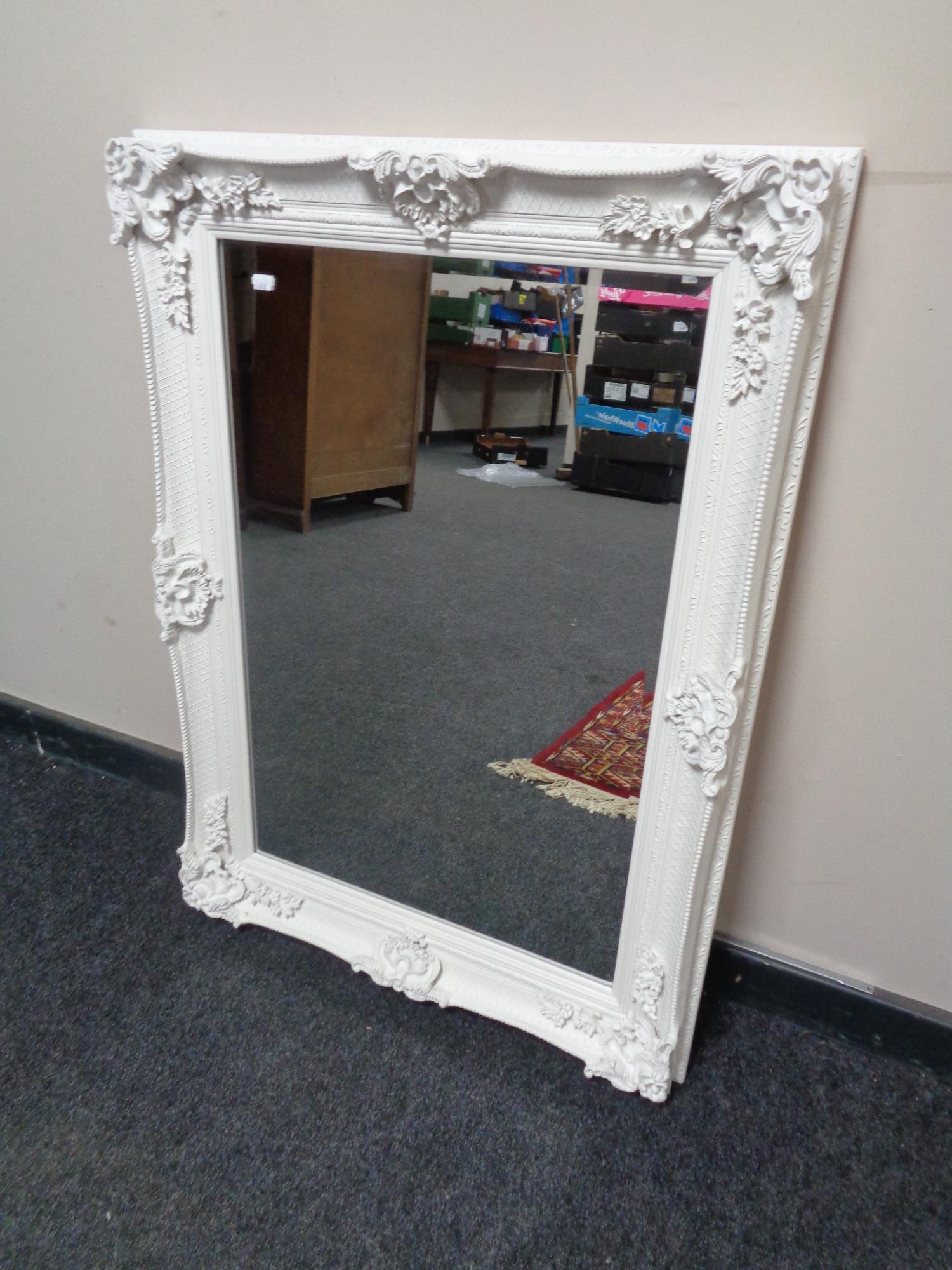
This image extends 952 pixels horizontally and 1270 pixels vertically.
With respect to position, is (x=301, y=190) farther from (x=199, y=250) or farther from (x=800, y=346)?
(x=800, y=346)

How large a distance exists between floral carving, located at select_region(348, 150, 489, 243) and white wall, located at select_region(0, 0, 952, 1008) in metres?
0.11

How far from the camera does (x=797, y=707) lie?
114cm

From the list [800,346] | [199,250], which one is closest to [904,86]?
[800,346]

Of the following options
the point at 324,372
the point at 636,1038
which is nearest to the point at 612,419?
the point at 324,372

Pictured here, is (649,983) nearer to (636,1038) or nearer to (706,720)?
(636,1038)

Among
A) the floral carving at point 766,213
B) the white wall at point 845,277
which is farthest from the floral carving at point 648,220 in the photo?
the white wall at point 845,277

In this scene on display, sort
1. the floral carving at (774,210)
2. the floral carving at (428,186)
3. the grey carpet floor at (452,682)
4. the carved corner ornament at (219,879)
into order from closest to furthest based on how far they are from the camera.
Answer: the floral carving at (774,210) → the floral carving at (428,186) → the grey carpet floor at (452,682) → the carved corner ornament at (219,879)

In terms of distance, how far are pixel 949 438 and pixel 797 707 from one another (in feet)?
1.22

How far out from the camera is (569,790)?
124 cm

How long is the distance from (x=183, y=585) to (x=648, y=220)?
804mm

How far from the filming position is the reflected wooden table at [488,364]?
112 centimetres

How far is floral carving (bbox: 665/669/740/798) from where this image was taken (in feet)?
3.32

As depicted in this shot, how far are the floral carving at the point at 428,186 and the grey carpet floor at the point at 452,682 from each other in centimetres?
29

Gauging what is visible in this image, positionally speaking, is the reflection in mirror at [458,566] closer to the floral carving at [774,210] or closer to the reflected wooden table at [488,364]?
the reflected wooden table at [488,364]
